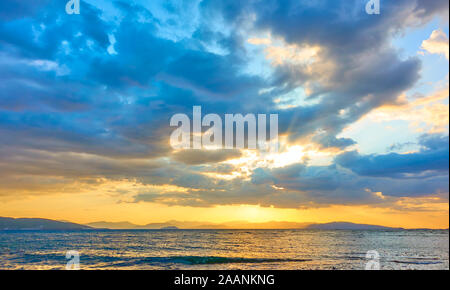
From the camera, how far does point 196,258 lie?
38.0 metres
